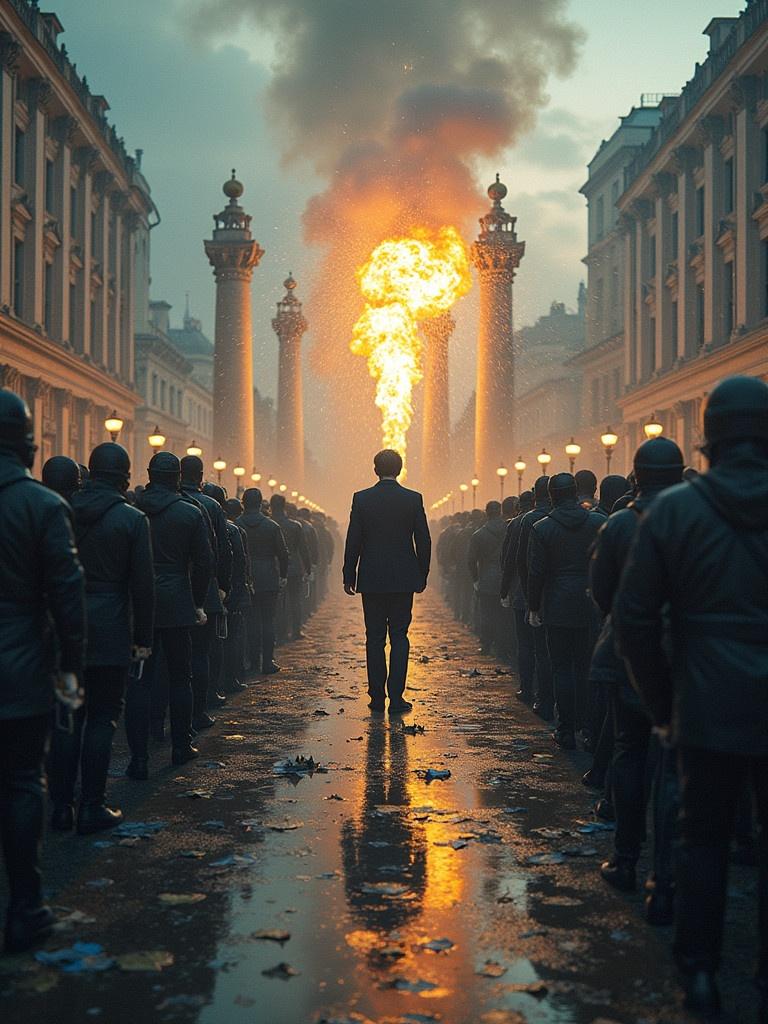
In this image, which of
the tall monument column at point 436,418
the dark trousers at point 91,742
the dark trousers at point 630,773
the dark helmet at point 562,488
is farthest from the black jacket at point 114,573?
the tall monument column at point 436,418

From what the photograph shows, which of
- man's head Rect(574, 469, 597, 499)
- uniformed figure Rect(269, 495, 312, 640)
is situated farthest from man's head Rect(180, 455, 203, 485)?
uniformed figure Rect(269, 495, 312, 640)

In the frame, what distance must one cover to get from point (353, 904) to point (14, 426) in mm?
2430

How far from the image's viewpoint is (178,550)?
9.33 m

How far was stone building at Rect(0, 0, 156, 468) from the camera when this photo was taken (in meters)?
39.0

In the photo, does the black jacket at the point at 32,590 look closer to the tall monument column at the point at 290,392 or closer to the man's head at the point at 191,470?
the man's head at the point at 191,470

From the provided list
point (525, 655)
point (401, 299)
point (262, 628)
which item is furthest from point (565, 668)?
point (401, 299)

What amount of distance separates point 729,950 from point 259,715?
7.25m

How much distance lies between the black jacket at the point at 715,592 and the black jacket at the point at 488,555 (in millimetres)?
12647

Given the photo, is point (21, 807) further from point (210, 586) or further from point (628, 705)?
point (210, 586)

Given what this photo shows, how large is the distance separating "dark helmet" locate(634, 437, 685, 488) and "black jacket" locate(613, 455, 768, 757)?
5.52 ft

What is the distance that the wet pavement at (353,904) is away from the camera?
4.37 metres

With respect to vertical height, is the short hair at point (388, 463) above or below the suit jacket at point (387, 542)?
above

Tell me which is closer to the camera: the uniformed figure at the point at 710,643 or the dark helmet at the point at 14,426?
the uniformed figure at the point at 710,643

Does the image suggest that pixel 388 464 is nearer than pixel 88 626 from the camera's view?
No
